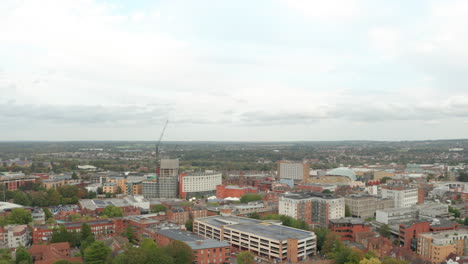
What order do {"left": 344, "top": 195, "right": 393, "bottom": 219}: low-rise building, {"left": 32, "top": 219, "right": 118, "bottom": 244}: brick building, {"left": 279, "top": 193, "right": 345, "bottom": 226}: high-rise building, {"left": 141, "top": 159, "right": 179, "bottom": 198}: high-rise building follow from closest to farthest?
1. {"left": 32, "top": 219, "right": 118, "bottom": 244}: brick building
2. {"left": 279, "top": 193, "right": 345, "bottom": 226}: high-rise building
3. {"left": 344, "top": 195, "right": 393, "bottom": 219}: low-rise building
4. {"left": 141, "top": 159, "right": 179, "bottom": 198}: high-rise building

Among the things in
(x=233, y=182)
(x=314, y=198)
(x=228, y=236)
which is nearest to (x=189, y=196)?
(x=233, y=182)

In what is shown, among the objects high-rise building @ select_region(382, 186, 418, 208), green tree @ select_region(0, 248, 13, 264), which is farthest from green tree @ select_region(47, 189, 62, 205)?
high-rise building @ select_region(382, 186, 418, 208)

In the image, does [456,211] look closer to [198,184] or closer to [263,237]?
[263,237]

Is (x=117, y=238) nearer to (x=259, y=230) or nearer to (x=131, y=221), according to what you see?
(x=131, y=221)

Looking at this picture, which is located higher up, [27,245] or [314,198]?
[314,198]

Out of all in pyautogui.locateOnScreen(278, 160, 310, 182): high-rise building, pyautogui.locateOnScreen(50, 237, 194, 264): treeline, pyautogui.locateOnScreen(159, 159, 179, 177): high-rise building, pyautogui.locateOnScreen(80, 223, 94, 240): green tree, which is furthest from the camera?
pyautogui.locateOnScreen(278, 160, 310, 182): high-rise building

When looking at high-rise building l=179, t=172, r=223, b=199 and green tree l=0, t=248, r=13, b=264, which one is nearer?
green tree l=0, t=248, r=13, b=264

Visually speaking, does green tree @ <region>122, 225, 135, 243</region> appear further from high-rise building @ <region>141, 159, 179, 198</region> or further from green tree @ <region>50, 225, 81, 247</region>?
high-rise building @ <region>141, 159, 179, 198</region>

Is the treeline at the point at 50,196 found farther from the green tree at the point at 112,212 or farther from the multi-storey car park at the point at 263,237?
the multi-storey car park at the point at 263,237
